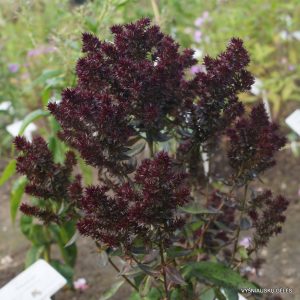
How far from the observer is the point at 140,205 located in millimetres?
1199

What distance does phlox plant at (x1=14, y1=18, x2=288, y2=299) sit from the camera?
4.07 ft

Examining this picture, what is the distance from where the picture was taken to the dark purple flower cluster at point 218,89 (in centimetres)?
137

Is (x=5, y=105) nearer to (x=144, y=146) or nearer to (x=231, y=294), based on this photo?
(x=144, y=146)

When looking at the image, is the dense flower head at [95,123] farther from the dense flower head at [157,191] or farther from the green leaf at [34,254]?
the green leaf at [34,254]

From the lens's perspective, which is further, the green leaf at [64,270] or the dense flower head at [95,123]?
the green leaf at [64,270]

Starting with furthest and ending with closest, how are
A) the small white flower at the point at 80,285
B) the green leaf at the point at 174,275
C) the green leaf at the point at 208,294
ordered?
1. the small white flower at the point at 80,285
2. the green leaf at the point at 208,294
3. the green leaf at the point at 174,275

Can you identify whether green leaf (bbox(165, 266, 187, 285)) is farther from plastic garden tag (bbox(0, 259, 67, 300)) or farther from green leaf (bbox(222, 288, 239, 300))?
plastic garden tag (bbox(0, 259, 67, 300))

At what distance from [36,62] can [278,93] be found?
2.17m

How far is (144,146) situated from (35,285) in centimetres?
57

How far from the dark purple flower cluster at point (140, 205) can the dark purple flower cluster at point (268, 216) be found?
41 centimetres

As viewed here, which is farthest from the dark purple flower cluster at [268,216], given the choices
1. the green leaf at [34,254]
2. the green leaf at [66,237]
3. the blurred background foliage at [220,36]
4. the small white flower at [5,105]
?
the small white flower at [5,105]

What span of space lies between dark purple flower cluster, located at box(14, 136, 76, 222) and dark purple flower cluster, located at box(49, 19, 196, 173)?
101 millimetres

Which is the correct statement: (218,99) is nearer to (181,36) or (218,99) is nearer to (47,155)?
(47,155)

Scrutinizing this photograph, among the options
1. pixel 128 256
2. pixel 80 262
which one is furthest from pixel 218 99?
pixel 80 262
